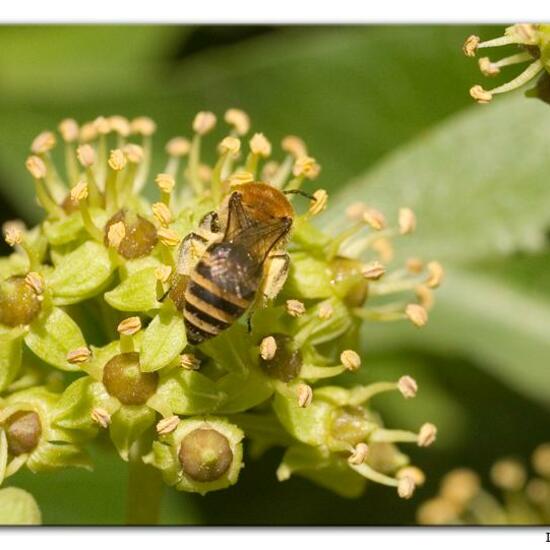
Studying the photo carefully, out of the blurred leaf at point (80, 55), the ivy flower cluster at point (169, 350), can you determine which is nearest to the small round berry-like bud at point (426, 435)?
the ivy flower cluster at point (169, 350)

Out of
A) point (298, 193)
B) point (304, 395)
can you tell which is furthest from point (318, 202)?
point (304, 395)

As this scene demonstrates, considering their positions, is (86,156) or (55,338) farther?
(86,156)

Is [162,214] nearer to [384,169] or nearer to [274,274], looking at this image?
[274,274]

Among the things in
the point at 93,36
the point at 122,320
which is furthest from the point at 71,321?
the point at 93,36

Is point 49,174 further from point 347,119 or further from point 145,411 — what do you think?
point 347,119

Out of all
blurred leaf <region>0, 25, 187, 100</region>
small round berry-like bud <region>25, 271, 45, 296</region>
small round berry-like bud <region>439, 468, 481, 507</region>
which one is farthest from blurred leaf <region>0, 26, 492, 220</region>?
small round berry-like bud <region>25, 271, 45, 296</region>
